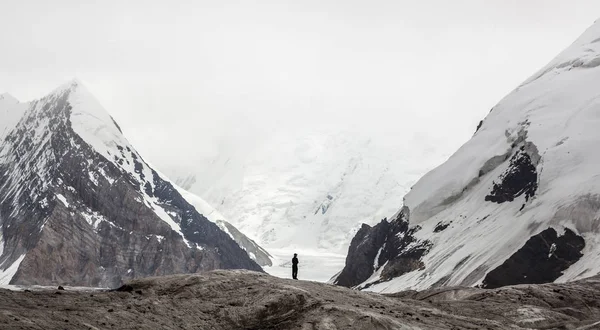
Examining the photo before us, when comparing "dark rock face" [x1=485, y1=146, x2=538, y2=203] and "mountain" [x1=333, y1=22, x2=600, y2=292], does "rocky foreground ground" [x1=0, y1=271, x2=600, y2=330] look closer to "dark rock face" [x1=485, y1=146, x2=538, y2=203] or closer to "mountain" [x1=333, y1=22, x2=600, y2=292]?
"mountain" [x1=333, y1=22, x2=600, y2=292]

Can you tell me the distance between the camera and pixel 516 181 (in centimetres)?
16925

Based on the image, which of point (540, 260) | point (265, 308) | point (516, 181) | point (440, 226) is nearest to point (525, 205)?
point (516, 181)

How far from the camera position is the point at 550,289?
203 ft

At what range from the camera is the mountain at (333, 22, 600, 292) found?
133 metres

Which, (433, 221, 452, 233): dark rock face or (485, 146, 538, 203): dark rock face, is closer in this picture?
(485, 146, 538, 203): dark rock face

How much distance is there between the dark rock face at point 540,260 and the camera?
129625mm

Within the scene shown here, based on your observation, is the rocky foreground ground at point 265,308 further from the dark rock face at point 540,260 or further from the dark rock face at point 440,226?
the dark rock face at point 440,226

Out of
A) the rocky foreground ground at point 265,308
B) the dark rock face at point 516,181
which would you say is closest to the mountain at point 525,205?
the dark rock face at point 516,181

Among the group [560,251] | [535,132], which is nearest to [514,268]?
→ [560,251]

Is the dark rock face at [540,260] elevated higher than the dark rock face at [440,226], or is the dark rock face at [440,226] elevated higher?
the dark rock face at [440,226]

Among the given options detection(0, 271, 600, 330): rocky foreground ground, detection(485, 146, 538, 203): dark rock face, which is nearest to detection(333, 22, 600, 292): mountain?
detection(485, 146, 538, 203): dark rock face

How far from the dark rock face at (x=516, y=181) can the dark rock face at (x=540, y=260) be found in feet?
77.3

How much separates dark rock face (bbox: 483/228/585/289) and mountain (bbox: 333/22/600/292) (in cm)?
17

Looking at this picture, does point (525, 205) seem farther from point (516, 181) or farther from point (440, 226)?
point (440, 226)
